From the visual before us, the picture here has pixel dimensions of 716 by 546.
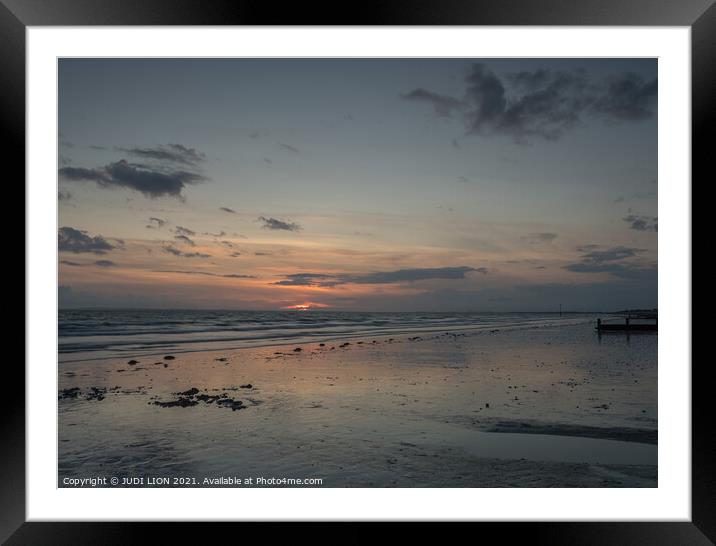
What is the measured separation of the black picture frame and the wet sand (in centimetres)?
56

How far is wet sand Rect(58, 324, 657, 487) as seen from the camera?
2586 millimetres

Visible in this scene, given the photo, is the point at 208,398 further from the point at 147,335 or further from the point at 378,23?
the point at 147,335

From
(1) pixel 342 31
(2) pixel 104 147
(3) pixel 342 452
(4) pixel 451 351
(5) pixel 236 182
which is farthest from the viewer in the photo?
(5) pixel 236 182

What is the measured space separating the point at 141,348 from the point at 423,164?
410 inches

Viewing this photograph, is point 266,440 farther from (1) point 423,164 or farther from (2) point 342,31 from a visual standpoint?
(1) point 423,164

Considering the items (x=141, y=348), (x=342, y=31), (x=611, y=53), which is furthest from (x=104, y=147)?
(x=611, y=53)

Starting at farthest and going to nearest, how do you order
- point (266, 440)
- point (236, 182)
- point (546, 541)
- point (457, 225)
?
point (236, 182)
point (457, 225)
point (266, 440)
point (546, 541)

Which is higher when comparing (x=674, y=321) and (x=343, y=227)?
(x=343, y=227)

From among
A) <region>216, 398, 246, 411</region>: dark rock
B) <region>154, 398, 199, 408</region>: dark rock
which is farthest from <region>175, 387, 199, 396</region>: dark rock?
<region>216, 398, 246, 411</region>: dark rock

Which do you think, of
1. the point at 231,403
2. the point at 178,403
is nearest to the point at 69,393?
the point at 178,403

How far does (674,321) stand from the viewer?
6.31ft

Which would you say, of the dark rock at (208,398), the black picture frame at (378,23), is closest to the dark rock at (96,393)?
the dark rock at (208,398)

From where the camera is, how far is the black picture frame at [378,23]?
178cm

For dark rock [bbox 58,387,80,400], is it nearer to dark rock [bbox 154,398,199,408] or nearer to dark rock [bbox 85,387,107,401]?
dark rock [bbox 85,387,107,401]
